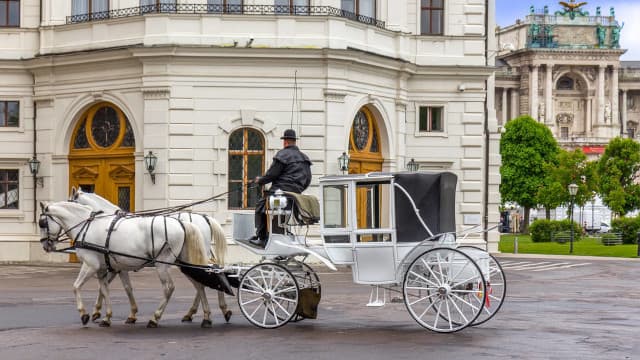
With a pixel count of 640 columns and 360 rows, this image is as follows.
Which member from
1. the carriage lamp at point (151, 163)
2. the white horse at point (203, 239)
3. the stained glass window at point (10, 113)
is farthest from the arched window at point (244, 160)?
the white horse at point (203, 239)

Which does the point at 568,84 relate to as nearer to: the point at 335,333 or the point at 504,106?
the point at 504,106

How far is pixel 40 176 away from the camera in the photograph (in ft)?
115

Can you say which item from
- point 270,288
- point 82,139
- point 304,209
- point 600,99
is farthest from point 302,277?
point 600,99

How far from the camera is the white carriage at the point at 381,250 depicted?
1592 centimetres

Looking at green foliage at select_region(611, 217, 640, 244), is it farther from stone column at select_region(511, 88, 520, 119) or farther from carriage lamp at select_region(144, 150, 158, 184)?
stone column at select_region(511, 88, 520, 119)

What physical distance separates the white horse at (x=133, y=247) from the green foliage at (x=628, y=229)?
157ft

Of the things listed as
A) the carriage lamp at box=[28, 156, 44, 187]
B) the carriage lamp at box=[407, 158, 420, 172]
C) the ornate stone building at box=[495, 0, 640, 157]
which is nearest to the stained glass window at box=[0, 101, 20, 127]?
the carriage lamp at box=[28, 156, 44, 187]

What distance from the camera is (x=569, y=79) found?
5723 inches

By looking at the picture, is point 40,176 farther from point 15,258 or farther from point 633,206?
point 633,206

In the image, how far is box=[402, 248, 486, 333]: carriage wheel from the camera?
1572cm

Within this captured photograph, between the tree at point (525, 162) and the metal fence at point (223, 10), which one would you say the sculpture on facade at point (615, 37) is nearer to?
the tree at point (525, 162)

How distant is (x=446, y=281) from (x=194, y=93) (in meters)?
18.2

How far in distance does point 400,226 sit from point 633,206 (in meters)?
74.0

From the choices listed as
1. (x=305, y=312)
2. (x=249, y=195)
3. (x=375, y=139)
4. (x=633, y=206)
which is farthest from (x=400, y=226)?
(x=633, y=206)
